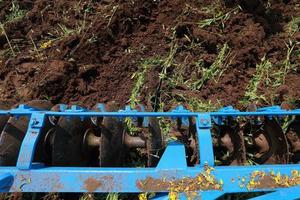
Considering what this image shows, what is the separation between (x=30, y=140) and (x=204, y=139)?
3.43 feet

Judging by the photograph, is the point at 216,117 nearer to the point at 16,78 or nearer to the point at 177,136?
the point at 177,136

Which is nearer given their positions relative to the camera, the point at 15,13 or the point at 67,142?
the point at 67,142

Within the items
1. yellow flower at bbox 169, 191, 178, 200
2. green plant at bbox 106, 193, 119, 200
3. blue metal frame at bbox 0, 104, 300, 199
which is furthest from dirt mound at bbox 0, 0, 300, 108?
yellow flower at bbox 169, 191, 178, 200

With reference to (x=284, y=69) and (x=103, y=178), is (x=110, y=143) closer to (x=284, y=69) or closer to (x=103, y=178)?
(x=103, y=178)

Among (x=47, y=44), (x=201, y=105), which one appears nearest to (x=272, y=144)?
(x=201, y=105)

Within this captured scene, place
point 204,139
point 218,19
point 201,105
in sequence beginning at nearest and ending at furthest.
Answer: point 204,139 < point 201,105 < point 218,19

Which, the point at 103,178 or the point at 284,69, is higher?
the point at 284,69

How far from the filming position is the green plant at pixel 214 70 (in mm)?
3818

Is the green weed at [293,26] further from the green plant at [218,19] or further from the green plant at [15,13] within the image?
the green plant at [15,13]

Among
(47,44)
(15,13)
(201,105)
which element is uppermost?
(15,13)

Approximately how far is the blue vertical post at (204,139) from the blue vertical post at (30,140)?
97 cm

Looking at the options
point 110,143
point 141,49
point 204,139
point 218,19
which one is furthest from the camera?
point 218,19

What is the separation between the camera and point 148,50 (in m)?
4.02

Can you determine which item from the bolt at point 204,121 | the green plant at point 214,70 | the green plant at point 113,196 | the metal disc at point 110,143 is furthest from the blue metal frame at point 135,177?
the green plant at point 214,70
